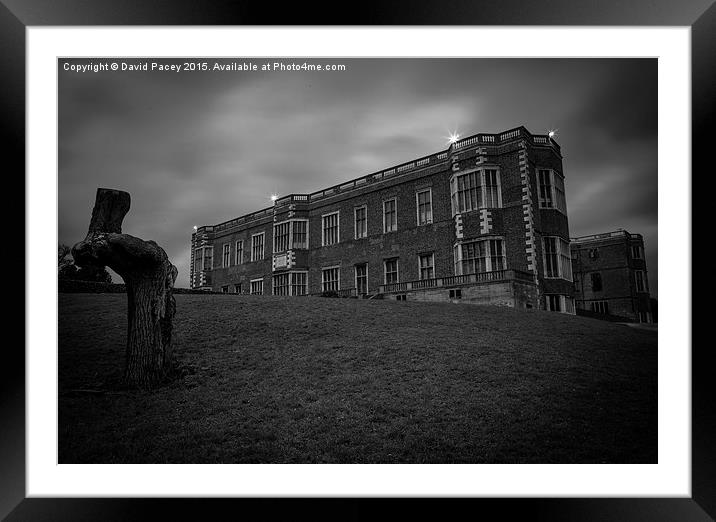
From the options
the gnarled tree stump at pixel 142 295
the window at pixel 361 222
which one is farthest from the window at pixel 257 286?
the gnarled tree stump at pixel 142 295

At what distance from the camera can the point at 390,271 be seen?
18.5 m

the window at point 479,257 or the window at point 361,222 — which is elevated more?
the window at point 361,222

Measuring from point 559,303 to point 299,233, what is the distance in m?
11.7

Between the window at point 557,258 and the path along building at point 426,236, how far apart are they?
1.4 inches

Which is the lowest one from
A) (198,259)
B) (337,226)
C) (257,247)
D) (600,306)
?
(600,306)

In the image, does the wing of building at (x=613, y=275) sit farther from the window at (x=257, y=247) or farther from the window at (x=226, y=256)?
the window at (x=226, y=256)

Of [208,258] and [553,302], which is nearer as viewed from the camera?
[553,302]

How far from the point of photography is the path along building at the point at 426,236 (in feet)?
47.9

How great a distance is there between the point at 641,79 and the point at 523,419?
5129mm

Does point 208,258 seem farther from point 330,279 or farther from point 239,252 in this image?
point 330,279

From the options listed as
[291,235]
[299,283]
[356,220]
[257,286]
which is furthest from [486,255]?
[257,286]

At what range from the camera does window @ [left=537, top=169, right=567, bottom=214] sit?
14938mm
